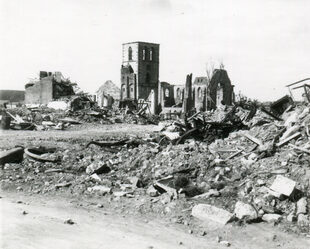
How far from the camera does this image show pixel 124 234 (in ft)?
21.2

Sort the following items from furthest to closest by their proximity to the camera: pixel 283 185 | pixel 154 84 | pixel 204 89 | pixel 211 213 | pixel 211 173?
pixel 154 84 < pixel 204 89 < pixel 211 173 < pixel 283 185 < pixel 211 213

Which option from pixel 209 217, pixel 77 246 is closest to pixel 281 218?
pixel 209 217

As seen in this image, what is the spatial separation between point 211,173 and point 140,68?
160ft

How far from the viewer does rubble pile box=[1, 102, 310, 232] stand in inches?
293

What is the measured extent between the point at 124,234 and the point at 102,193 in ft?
7.80

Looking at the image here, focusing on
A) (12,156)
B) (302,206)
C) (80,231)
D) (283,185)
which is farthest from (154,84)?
(80,231)

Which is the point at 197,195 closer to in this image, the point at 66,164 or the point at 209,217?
the point at 209,217

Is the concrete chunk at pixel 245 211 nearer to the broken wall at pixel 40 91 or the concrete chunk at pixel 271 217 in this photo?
the concrete chunk at pixel 271 217

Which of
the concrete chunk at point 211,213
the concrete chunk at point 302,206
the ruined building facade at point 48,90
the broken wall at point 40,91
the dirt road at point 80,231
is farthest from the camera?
the broken wall at point 40,91

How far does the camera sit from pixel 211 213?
7.23 meters

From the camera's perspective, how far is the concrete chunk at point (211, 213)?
706cm

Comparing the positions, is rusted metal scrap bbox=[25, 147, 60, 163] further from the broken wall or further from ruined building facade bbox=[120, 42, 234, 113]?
ruined building facade bbox=[120, 42, 234, 113]

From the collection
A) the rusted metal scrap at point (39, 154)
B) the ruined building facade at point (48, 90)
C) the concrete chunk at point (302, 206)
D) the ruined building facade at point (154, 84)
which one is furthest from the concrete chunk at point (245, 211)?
the ruined building facade at point (48, 90)

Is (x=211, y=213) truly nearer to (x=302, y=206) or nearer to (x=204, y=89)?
(x=302, y=206)
